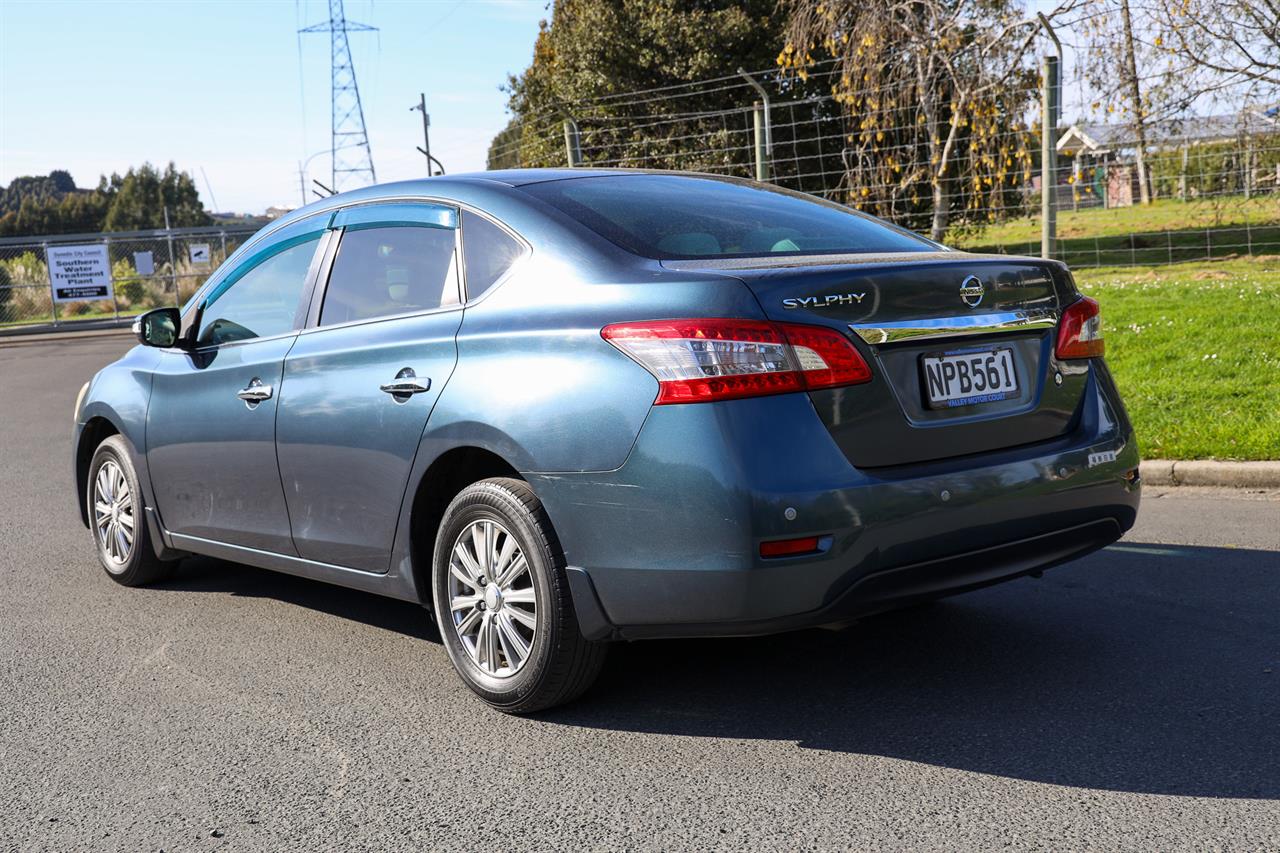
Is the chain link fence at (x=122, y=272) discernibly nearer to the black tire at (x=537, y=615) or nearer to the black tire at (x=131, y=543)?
the black tire at (x=131, y=543)

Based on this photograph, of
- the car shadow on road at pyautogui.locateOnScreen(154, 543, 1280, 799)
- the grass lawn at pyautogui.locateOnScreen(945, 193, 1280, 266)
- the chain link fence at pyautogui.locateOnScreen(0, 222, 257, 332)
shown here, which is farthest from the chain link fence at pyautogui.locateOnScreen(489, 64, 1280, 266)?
the chain link fence at pyautogui.locateOnScreen(0, 222, 257, 332)

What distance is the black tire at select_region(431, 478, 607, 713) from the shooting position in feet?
12.2

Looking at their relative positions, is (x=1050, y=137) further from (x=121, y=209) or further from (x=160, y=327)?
(x=121, y=209)

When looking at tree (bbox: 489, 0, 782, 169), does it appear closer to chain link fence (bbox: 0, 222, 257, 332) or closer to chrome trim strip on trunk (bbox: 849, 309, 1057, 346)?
chain link fence (bbox: 0, 222, 257, 332)

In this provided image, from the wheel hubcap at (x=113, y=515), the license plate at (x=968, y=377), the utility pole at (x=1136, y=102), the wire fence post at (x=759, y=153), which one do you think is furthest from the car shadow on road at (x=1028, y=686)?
the utility pole at (x=1136, y=102)

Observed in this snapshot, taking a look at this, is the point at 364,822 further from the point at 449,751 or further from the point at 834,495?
the point at 834,495

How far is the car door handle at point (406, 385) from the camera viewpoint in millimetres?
4078

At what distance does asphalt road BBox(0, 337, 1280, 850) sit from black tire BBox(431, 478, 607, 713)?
10cm

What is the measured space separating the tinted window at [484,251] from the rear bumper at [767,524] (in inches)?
29.8

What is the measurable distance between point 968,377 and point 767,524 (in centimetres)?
83

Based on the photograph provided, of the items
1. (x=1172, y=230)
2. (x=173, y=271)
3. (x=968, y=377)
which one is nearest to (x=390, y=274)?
(x=968, y=377)

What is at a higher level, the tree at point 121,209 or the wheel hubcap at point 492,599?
the tree at point 121,209

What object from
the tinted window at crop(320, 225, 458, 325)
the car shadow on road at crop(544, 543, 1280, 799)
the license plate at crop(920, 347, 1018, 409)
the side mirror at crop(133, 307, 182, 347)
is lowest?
the car shadow on road at crop(544, 543, 1280, 799)

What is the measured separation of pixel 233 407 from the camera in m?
5.02
